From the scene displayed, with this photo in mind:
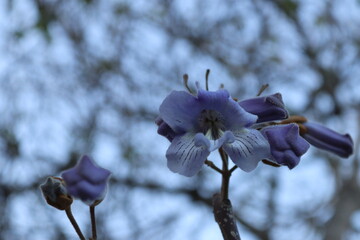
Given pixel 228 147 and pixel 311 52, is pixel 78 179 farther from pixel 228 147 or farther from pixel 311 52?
pixel 311 52

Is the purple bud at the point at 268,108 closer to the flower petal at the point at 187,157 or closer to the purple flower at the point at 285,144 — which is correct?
the purple flower at the point at 285,144

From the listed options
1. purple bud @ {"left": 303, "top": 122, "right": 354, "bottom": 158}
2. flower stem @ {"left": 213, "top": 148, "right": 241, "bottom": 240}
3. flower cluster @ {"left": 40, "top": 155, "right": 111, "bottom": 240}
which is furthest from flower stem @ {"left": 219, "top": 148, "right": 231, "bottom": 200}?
purple bud @ {"left": 303, "top": 122, "right": 354, "bottom": 158}

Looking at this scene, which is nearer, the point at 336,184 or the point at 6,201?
the point at 6,201

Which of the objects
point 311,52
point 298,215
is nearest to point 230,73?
point 311,52

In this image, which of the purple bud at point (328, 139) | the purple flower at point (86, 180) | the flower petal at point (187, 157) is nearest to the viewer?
the purple flower at point (86, 180)

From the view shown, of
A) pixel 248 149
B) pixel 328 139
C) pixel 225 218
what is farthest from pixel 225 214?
pixel 328 139

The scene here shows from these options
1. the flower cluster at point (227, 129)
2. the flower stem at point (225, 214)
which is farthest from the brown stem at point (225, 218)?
the flower cluster at point (227, 129)
